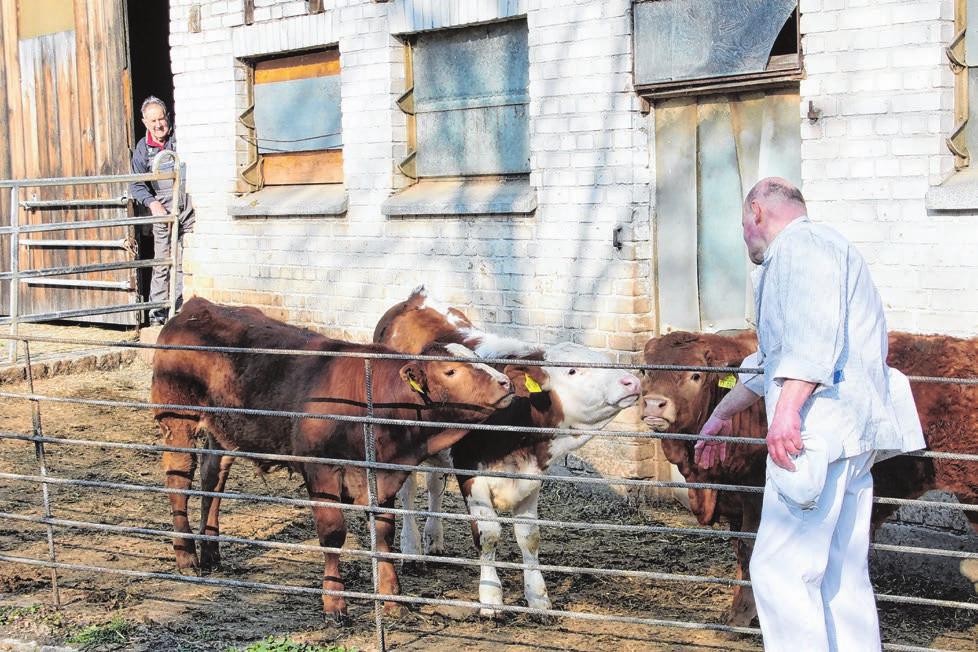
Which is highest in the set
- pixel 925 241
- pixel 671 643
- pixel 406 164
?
pixel 406 164

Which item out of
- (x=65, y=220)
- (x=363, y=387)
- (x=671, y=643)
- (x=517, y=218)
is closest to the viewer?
(x=671, y=643)

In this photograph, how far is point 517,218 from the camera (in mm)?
8938

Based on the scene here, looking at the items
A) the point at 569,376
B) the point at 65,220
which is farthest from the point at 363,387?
the point at 65,220

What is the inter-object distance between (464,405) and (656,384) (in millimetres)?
955

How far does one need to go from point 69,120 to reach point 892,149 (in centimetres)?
891

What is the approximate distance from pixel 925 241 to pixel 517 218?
9.78ft

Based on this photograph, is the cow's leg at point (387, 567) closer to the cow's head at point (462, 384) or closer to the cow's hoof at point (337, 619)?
the cow's hoof at point (337, 619)

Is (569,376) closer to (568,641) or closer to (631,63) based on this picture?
(568,641)

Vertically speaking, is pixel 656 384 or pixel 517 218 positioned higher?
→ pixel 517 218

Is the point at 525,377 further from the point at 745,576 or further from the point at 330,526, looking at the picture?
the point at 745,576

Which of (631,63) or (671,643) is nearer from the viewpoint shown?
(671,643)

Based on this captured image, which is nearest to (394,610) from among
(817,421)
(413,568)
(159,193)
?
(413,568)

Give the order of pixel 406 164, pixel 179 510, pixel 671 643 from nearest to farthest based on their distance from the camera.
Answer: pixel 671 643, pixel 179 510, pixel 406 164

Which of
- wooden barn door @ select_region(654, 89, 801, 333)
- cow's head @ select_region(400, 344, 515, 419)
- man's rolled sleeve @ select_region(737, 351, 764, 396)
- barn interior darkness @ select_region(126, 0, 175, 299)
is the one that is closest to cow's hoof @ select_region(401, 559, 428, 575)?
cow's head @ select_region(400, 344, 515, 419)
